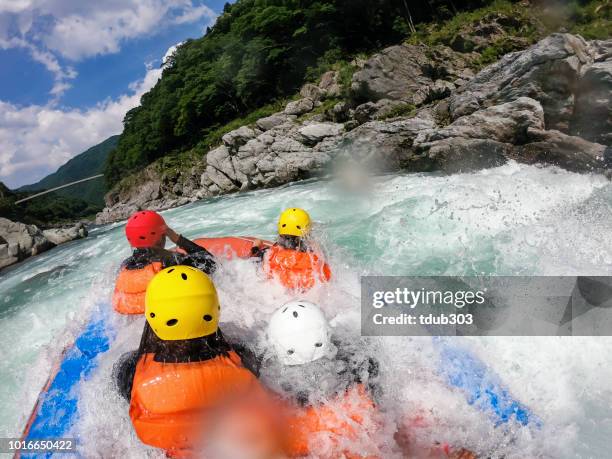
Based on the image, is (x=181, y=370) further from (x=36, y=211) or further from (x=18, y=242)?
(x=36, y=211)

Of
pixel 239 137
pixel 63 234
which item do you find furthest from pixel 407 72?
pixel 63 234

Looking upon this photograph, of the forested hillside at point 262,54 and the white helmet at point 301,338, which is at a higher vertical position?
the forested hillside at point 262,54

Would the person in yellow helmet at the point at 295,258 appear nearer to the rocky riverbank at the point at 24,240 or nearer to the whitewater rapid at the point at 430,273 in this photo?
the whitewater rapid at the point at 430,273

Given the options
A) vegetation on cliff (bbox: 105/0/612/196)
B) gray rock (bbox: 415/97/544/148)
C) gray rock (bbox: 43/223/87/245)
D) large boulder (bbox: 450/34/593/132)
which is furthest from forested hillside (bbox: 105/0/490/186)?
gray rock (bbox: 415/97/544/148)

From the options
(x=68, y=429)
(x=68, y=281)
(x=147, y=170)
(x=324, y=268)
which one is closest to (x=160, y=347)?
(x=68, y=429)

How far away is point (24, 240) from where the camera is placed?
1638 cm

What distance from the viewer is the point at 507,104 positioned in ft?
36.0

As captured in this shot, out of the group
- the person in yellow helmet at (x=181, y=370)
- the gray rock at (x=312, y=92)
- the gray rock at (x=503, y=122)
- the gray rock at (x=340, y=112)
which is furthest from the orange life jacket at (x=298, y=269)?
the gray rock at (x=312, y=92)

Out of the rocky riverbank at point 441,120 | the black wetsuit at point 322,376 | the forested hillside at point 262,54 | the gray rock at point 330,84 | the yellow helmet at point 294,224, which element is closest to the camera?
the black wetsuit at point 322,376

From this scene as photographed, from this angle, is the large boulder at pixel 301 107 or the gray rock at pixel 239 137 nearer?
the gray rock at pixel 239 137

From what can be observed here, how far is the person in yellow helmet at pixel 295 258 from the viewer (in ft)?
14.2

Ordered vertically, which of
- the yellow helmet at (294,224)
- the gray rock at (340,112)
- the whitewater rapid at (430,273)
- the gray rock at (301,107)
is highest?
the gray rock at (301,107)

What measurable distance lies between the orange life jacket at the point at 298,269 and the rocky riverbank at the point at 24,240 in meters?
15.1

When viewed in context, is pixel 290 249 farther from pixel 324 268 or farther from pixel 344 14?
pixel 344 14
